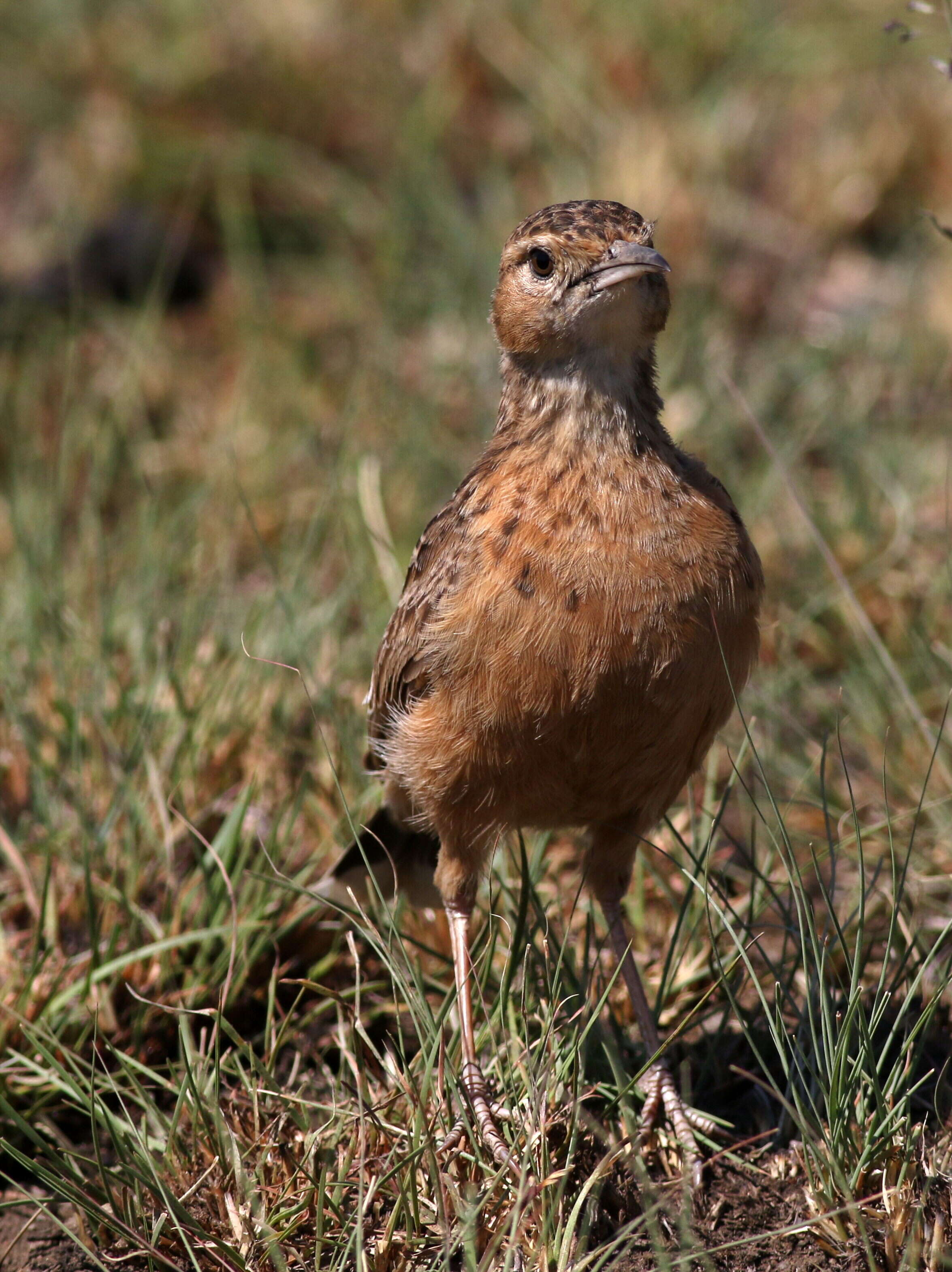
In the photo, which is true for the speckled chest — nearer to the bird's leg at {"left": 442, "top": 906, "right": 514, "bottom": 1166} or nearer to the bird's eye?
the bird's eye

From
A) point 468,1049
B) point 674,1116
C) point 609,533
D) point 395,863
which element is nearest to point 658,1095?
point 674,1116

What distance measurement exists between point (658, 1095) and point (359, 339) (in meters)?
5.07

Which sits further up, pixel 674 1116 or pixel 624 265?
pixel 624 265

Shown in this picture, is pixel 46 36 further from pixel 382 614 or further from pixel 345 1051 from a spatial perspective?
pixel 345 1051

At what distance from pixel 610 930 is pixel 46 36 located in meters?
7.89

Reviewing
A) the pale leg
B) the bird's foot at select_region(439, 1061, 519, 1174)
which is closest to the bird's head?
the pale leg

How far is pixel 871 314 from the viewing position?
7656 millimetres

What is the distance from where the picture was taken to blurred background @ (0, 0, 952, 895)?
5.12 m

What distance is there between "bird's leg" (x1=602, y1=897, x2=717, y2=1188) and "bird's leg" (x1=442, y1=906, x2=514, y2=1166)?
42 centimetres

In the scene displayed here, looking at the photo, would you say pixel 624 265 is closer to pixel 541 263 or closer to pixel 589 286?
pixel 589 286

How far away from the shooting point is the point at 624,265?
3807 millimetres

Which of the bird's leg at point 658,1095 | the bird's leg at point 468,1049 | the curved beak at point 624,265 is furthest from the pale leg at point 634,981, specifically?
the curved beak at point 624,265

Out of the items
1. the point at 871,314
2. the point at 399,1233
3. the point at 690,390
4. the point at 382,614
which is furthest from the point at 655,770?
the point at 871,314

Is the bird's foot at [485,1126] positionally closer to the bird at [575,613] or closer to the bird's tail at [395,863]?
the bird at [575,613]
